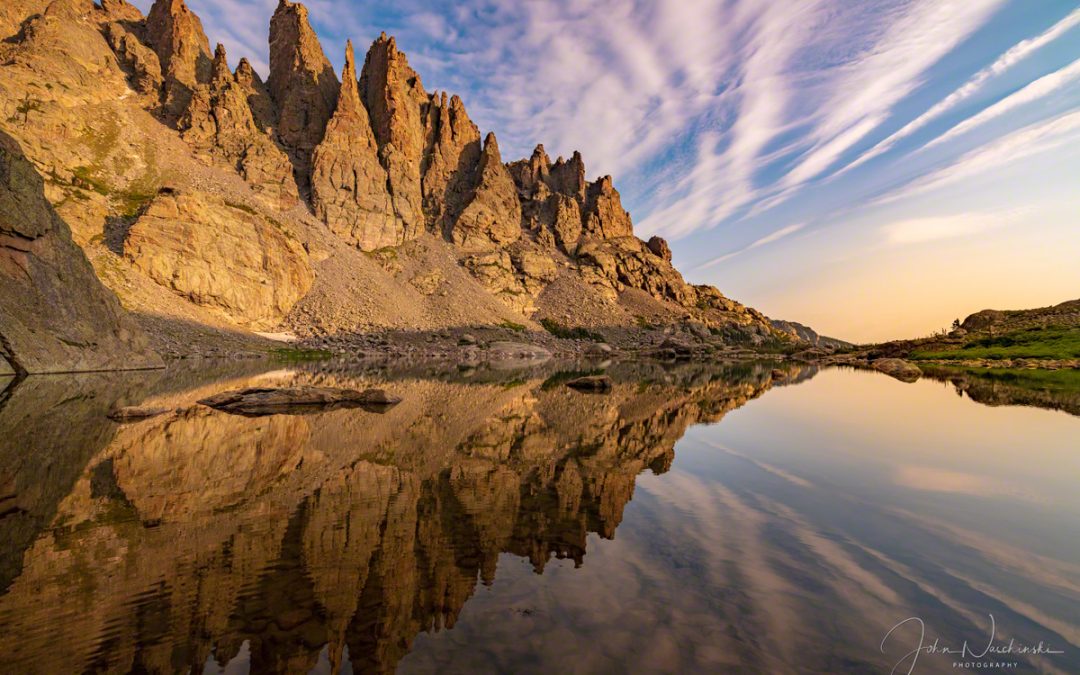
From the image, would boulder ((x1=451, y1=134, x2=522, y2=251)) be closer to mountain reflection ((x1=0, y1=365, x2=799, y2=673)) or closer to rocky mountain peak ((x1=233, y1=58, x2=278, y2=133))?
rocky mountain peak ((x1=233, y1=58, x2=278, y2=133))

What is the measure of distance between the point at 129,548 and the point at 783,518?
12.1 metres

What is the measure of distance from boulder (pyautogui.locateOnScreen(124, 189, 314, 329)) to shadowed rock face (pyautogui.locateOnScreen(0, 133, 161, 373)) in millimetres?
32815

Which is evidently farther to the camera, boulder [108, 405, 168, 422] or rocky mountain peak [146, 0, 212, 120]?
rocky mountain peak [146, 0, 212, 120]

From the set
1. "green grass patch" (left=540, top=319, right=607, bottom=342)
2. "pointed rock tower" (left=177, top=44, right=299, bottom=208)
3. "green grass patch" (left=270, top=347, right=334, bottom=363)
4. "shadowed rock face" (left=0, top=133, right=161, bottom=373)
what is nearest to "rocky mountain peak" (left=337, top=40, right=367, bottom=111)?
"pointed rock tower" (left=177, top=44, right=299, bottom=208)

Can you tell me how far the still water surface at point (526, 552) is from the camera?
5285 mm

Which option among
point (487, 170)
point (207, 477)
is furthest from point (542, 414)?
point (487, 170)

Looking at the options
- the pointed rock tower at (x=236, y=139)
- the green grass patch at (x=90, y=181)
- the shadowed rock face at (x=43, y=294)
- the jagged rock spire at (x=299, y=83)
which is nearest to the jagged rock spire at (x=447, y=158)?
the jagged rock spire at (x=299, y=83)

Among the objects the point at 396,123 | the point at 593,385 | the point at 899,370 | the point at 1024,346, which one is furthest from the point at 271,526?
the point at 396,123

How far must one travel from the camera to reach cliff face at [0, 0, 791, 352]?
268 feet

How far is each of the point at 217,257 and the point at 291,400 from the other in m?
74.2

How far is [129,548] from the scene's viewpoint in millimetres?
7754

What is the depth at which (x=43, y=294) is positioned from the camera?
3897 cm

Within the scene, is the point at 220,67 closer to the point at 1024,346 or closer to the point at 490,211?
the point at 490,211

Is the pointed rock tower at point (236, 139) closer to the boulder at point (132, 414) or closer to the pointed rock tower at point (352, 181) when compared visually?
the pointed rock tower at point (352, 181)
